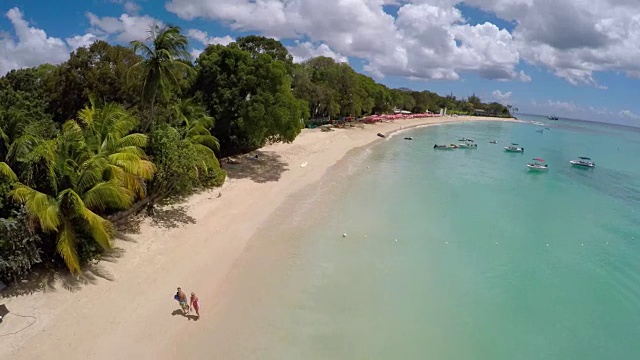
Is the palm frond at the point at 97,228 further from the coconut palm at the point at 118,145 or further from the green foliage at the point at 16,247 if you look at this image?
the coconut palm at the point at 118,145

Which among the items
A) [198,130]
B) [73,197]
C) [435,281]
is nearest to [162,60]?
[198,130]

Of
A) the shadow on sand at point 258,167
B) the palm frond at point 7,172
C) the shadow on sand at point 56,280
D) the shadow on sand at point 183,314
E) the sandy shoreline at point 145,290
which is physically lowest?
the shadow on sand at point 183,314

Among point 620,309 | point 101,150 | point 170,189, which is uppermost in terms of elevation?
point 101,150

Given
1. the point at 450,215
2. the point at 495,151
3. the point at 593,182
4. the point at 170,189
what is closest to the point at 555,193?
the point at 593,182

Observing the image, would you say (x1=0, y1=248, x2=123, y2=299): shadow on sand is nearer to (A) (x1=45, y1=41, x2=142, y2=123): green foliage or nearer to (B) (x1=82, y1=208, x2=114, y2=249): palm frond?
(B) (x1=82, y1=208, x2=114, y2=249): palm frond

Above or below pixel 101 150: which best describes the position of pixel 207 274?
below

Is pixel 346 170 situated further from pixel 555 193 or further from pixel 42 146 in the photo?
pixel 42 146

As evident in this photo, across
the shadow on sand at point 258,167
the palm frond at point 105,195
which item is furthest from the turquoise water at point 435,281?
the palm frond at point 105,195
